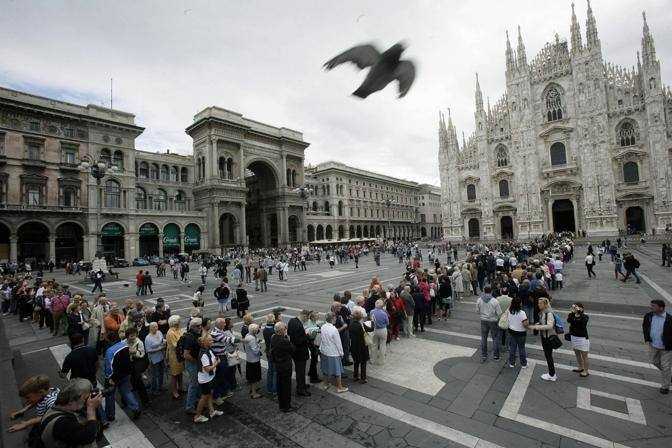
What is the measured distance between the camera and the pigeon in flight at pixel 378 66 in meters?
3.20

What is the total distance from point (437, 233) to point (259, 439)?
312 ft

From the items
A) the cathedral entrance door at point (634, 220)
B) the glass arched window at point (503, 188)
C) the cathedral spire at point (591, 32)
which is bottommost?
the cathedral entrance door at point (634, 220)

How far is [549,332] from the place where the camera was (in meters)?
5.50

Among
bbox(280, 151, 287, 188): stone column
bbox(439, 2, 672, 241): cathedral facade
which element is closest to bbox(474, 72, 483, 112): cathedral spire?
bbox(439, 2, 672, 241): cathedral facade

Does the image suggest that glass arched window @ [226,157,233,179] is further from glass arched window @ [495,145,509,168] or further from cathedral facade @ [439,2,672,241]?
glass arched window @ [495,145,509,168]

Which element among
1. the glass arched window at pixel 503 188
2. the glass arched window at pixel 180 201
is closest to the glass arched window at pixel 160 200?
the glass arched window at pixel 180 201

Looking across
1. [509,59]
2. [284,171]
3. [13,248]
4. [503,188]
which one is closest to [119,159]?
[13,248]

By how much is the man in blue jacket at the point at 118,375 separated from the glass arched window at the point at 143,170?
4364cm

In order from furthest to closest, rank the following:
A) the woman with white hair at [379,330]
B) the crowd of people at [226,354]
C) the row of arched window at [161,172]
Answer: the row of arched window at [161,172] → the woman with white hair at [379,330] → the crowd of people at [226,354]

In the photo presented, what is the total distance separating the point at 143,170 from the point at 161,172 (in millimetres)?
2267

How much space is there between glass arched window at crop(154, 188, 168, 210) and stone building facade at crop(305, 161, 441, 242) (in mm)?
21956

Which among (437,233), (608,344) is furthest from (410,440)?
(437,233)

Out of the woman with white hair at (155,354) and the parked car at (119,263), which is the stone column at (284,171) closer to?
the parked car at (119,263)

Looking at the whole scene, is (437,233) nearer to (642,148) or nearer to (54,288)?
(642,148)
